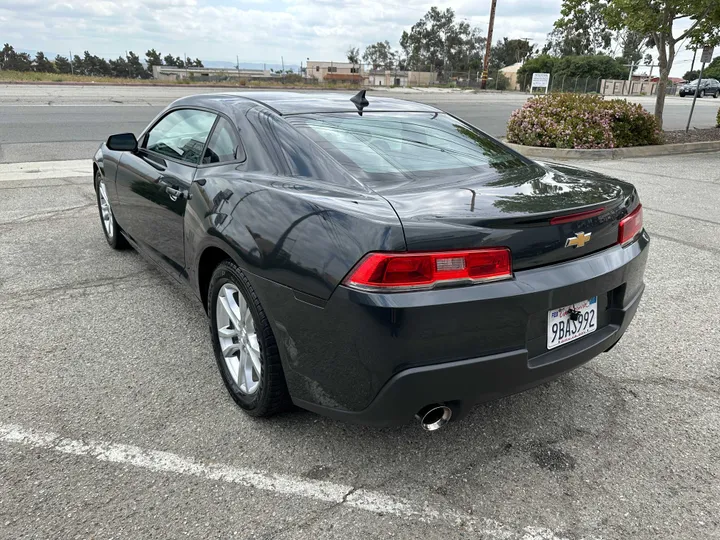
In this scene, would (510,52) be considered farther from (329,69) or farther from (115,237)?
(115,237)

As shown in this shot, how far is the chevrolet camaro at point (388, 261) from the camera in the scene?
1970 millimetres

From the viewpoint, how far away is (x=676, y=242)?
5664 mm

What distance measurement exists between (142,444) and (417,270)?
1.51 meters

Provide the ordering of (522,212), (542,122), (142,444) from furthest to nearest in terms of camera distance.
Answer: (542,122)
(142,444)
(522,212)

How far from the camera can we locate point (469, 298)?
1.97 m

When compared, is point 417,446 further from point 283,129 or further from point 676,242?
point 676,242

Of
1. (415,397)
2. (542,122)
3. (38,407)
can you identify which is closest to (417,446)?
(415,397)

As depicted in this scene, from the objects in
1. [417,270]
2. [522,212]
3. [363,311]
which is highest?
[522,212]

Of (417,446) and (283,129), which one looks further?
(283,129)

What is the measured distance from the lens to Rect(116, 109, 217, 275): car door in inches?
128

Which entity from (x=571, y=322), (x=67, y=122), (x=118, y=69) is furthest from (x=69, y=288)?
(x=118, y=69)

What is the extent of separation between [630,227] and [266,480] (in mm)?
1973

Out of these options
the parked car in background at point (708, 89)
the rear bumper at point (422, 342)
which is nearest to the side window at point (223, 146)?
the rear bumper at point (422, 342)

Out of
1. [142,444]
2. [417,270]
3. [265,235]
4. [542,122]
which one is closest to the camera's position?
[417,270]
